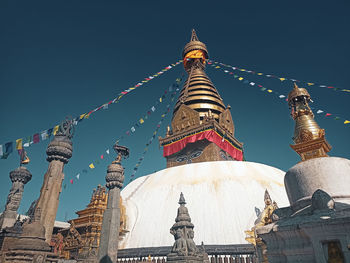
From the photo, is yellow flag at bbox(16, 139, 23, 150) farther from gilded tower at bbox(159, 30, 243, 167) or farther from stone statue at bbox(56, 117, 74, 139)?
gilded tower at bbox(159, 30, 243, 167)

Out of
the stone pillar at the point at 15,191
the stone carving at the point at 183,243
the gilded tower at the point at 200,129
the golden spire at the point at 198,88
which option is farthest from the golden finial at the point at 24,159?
the golden spire at the point at 198,88

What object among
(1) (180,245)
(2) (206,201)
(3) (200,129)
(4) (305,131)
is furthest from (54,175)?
(3) (200,129)

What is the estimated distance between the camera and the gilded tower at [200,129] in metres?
24.5

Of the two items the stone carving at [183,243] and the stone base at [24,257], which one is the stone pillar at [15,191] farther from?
the stone carving at [183,243]

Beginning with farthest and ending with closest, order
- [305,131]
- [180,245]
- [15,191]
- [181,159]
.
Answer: [181,159]
[15,191]
[180,245]
[305,131]

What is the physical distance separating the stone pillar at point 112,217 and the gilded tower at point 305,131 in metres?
7.83

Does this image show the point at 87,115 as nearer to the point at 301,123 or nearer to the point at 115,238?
the point at 115,238

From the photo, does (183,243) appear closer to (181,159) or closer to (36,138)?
(36,138)

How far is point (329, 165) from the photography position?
163 inches

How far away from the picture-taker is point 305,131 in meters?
5.43

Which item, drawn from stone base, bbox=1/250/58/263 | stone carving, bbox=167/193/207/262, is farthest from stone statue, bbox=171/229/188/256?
→ stone base, bbox=1/250/58/263

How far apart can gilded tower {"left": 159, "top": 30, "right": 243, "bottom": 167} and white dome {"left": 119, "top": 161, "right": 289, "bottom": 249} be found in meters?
7.25

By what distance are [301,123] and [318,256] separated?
10.3 ft

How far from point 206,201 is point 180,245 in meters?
6.33
